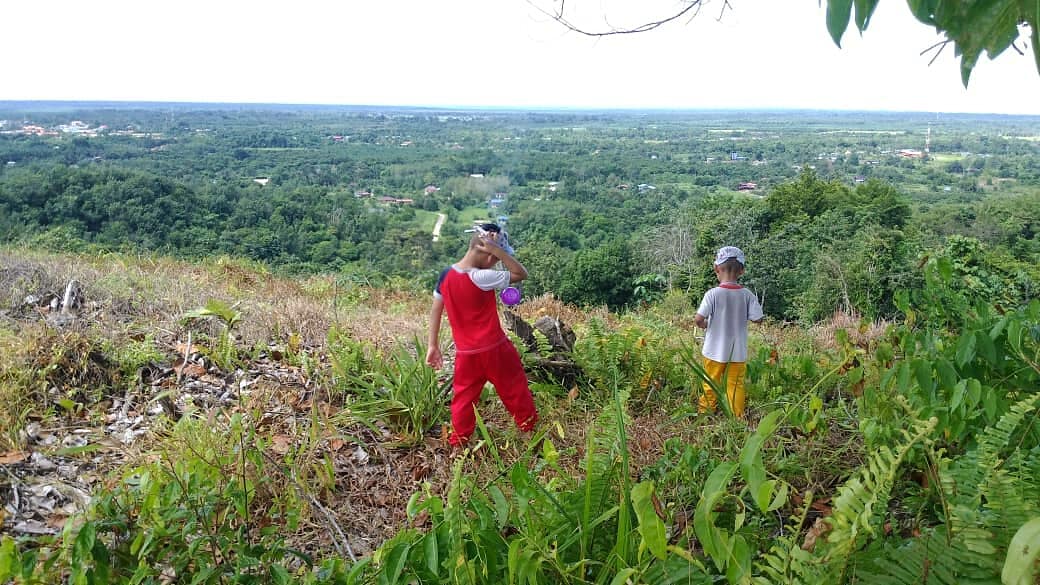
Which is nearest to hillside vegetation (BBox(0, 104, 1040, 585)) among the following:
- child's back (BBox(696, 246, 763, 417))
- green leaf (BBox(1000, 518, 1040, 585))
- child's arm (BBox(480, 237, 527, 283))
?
green leaf (BBox(1000, 518, 1040, 585))

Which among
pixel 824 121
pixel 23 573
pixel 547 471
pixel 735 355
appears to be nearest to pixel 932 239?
pixel 735 355

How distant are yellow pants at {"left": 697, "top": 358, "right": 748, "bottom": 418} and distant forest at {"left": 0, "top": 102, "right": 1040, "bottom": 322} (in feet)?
3.39

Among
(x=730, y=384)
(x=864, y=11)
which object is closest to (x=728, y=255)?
(x=730, y=384)

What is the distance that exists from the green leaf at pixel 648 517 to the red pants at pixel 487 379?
2.33 metres

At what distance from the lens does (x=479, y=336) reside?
11.8ft

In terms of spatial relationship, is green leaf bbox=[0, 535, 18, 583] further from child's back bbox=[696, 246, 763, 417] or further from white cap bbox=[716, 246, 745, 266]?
white cap bbox=[716, 246, 745, 266]

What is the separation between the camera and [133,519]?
2395mm

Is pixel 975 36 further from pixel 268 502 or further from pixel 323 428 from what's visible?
pixel 323 428

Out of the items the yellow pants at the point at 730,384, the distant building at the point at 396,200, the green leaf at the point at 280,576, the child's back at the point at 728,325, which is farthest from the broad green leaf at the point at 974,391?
the distant building at the point at 396,200

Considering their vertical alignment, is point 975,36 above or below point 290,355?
above

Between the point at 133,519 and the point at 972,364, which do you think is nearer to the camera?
the point at 972,364

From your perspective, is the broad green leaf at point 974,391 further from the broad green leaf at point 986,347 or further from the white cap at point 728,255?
the white cap at point 728,255

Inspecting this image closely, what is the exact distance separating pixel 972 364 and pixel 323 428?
2.90m

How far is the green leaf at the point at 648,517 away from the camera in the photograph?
117 centimetres
